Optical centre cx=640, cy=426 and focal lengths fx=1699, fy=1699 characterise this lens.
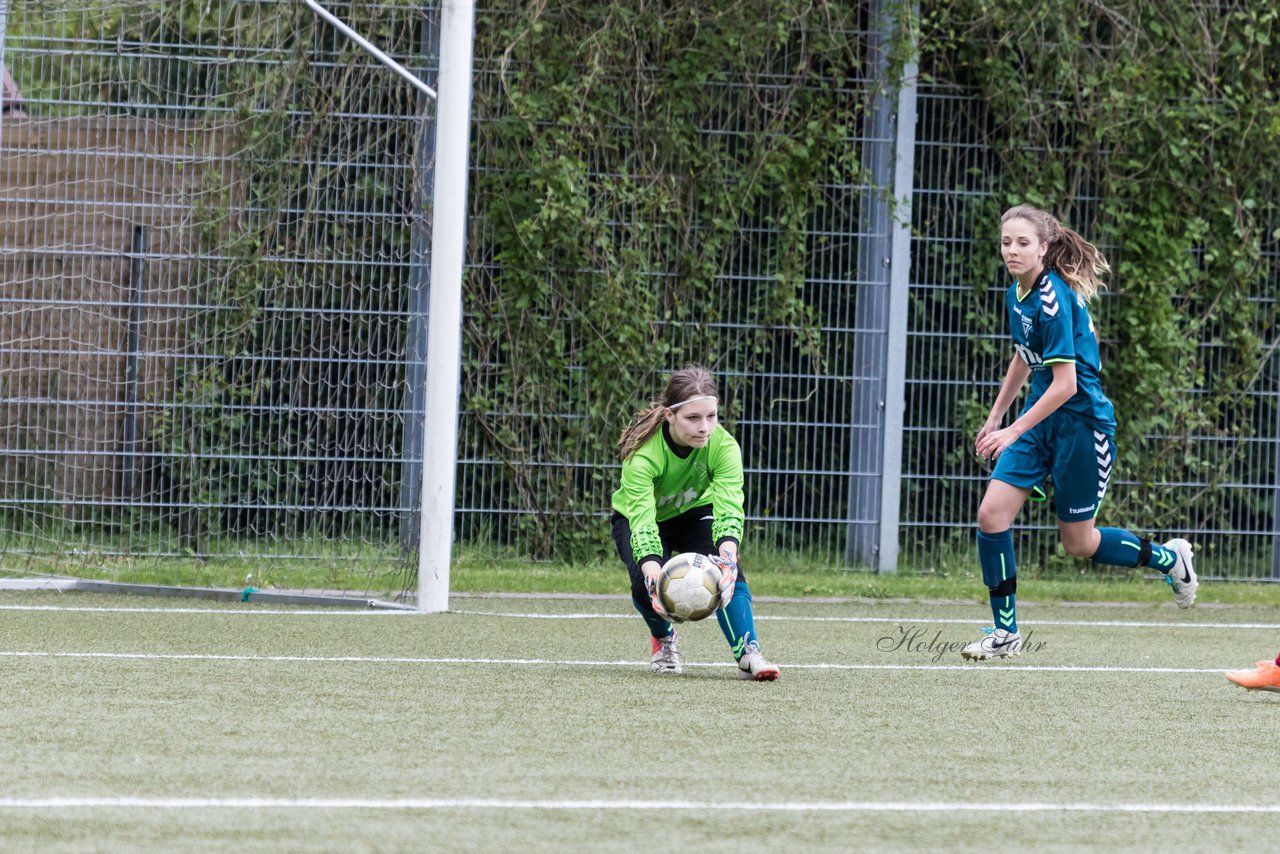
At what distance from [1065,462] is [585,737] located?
2756mm

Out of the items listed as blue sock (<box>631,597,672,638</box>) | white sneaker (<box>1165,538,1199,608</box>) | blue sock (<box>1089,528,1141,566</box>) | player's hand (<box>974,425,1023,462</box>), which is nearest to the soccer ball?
blue sock (<box>631,597,672,638</box>)

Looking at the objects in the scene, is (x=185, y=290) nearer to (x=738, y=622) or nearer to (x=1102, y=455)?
(x=738, y=622)

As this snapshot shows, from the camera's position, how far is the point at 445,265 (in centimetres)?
761

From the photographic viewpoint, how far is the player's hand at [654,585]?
5.52m

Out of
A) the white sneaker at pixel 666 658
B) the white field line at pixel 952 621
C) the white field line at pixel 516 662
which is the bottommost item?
the white field line at pixel 952 621

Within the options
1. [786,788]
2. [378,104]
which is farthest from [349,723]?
[378,104]

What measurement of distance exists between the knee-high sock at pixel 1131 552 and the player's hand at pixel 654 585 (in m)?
2.01

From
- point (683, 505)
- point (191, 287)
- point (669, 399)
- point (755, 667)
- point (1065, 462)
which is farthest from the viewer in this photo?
point (191, 287)

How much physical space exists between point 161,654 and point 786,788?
3055 mm

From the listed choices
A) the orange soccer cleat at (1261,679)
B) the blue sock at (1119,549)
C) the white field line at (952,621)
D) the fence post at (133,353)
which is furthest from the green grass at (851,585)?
the orange soccer cleat at (1261,679)

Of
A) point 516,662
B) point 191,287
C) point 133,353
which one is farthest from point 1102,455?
point 133,353

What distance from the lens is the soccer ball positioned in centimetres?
542

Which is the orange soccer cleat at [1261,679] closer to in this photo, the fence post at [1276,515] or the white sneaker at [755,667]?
the white sneaker at [755,667]

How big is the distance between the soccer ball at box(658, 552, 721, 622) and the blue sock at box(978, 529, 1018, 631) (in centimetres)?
142
